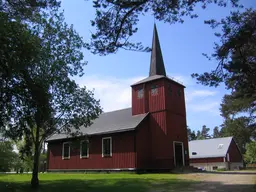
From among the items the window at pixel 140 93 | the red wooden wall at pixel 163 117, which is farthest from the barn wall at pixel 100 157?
the window at pixel 140 93

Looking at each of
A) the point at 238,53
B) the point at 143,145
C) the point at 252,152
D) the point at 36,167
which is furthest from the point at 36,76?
the point at 252,152

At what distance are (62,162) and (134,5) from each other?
24249 millimetres

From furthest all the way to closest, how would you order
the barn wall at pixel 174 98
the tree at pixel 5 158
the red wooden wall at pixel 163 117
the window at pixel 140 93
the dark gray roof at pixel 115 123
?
the tree at pixel 5 158 → the window at pixel 140 93 → the barn wall at pixel 174 98 → the dark gray roof at pixel 115 123 → the red wooden wall at pixel 163 117

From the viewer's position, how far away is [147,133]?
2525 centimetres

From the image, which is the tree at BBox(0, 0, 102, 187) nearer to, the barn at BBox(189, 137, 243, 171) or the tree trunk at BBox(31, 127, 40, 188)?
the tree trunk at BBox(31, 127, 40, 188)

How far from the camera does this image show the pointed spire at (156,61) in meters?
27.8

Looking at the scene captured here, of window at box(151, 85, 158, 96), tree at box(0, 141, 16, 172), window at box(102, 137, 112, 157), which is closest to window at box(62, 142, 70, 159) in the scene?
window at box(102, 137, 112, 157)

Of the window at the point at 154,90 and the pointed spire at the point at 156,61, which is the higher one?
the pointed spire at the point at 156,61

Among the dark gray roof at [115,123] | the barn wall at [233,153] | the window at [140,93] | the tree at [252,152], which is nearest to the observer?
the dark gray roof at [115,123]

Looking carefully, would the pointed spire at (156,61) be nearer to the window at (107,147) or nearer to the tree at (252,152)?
the window at (107,147)

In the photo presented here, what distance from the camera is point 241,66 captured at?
11.5m

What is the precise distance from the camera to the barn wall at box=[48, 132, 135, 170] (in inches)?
949

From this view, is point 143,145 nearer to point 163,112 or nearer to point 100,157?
point 163,112

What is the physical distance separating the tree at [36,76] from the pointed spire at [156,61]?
39.9 feet
